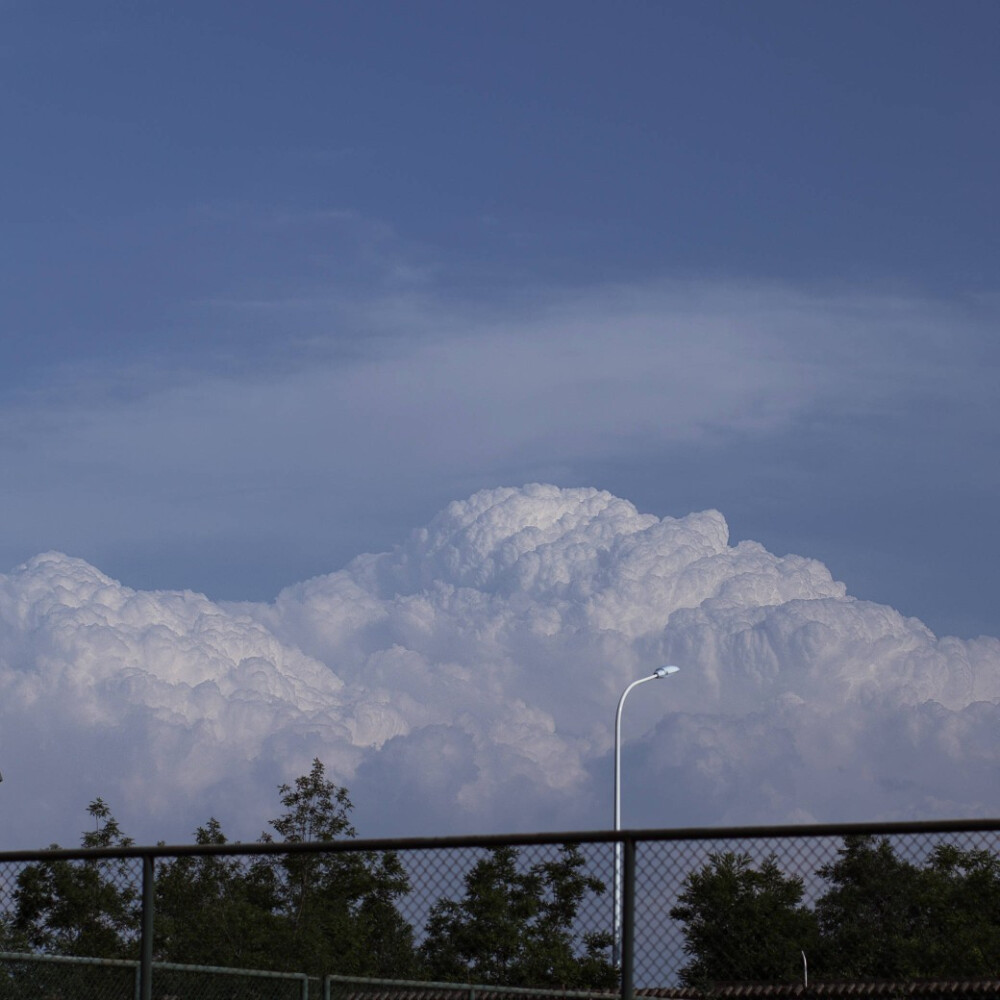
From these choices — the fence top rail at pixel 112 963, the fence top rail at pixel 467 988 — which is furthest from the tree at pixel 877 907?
the fence top rail at pixel 112 963

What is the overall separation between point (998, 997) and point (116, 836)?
106 feet

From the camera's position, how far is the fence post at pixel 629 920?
8523 millimetres

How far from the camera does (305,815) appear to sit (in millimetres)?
37562

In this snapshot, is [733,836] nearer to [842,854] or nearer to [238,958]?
[842,854]

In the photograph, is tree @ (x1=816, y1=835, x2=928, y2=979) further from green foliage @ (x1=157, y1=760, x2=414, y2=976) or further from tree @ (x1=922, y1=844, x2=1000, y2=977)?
green foliage @ (x1=157, y1=760, x2=414, y2=976)

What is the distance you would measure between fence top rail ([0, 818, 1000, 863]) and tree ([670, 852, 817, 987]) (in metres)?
2.42

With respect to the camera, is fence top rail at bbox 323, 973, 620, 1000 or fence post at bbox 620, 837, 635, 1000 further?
fence top rail at bbox 323, 973, 620, 1000

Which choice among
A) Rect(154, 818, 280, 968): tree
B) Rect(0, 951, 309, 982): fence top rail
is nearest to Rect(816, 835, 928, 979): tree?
Rect(0, 951, 309, 982): fence top rail

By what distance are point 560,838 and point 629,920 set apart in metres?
0.62

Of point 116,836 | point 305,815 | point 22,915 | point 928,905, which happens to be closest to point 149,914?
point 928,905

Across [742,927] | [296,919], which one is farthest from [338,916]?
[742,927]

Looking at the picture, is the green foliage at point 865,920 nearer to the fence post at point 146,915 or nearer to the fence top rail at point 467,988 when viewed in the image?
the fence top rail at point 467,988

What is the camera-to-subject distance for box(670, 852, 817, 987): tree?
36.6ft

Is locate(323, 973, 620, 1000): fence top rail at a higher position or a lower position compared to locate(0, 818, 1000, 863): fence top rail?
lower
